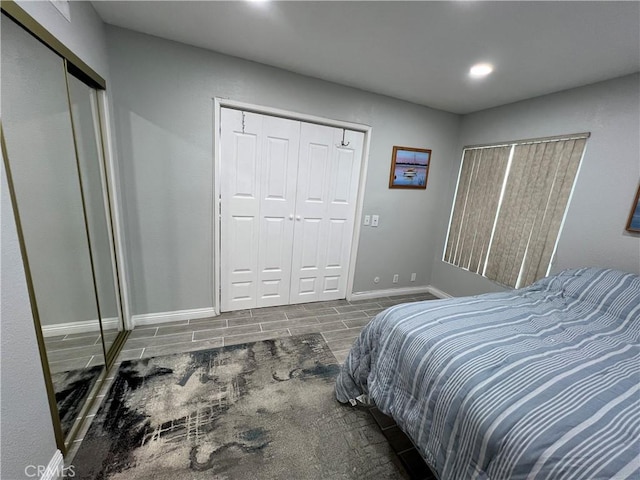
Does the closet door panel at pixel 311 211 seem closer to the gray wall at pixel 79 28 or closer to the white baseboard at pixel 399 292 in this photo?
the white baseboard at pixel 399 292

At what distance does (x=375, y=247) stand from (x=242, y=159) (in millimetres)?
1872

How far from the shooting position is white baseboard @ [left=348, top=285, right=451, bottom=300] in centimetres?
324

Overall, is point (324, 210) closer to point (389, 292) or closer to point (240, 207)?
point (240, 207)

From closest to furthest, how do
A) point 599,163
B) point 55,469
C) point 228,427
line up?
point 55,469
point 228,427
point 599,163

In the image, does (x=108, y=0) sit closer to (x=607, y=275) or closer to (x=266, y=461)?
(x=266, y=461)

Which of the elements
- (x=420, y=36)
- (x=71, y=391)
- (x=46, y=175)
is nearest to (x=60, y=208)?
(x=46, y=175)

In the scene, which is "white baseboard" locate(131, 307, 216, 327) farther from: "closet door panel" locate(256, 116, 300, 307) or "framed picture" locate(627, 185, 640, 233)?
"framed picture" locate(627, 185, 640, 233)

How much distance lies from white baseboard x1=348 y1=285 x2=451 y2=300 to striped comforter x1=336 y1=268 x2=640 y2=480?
1.62 m

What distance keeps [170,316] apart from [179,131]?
5.60 feet

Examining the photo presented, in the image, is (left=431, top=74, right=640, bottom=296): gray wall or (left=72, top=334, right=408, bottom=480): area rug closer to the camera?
(left=72, top=334, right=408, bottom=480): area rug


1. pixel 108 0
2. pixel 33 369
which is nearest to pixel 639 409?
pixel 33 369

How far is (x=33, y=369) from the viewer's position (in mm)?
1019

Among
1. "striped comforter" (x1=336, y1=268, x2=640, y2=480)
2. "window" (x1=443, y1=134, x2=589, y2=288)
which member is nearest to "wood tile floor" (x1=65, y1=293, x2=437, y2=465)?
"striped comforter" (x1=336, y1=268, x2=640, y2=480)

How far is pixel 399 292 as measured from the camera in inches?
137
